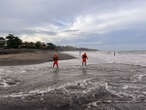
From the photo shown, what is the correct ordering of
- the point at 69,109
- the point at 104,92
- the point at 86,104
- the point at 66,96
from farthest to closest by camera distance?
the point at 104,92
the point at 66,96
the point at 86,104
the point at 69,109

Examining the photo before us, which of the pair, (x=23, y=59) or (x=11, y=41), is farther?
(x=11, y=41)

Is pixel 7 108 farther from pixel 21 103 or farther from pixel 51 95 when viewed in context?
pixel 51 95

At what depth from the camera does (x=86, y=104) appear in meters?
4.37

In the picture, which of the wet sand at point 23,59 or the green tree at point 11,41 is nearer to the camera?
the wet sand at point 23,59

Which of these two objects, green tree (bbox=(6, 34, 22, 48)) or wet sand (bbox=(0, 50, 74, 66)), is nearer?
wet sand (bbox=(0, 50, 74, 66))

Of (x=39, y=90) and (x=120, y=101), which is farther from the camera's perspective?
(x=39, y=90)

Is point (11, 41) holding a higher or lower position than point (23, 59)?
higher

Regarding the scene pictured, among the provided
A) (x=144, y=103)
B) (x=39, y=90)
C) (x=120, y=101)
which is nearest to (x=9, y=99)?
(x=39, y=90)

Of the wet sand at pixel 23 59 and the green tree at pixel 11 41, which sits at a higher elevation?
the green tree at pixel 11 41

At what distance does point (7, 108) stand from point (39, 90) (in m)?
1.85

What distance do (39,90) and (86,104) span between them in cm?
279

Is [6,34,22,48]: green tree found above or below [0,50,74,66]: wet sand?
above

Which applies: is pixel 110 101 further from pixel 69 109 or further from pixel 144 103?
pixel 69 109

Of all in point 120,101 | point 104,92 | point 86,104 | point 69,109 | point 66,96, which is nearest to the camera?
point 69,109
